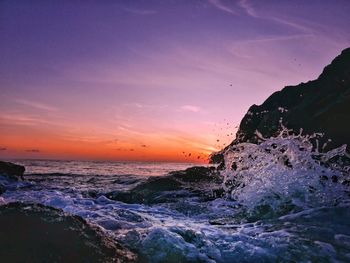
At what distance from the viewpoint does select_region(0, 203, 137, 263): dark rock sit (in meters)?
3.82

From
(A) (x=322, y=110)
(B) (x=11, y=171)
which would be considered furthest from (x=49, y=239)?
(A) (x=322, y=110)

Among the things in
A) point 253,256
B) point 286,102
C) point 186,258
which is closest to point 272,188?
point 253,256

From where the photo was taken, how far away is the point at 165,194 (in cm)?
1270

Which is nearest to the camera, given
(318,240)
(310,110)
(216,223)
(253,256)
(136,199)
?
(253,256)

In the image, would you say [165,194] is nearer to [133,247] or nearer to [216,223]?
[216,223]

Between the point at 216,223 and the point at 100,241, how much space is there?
368cm

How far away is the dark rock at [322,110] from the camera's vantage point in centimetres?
2488

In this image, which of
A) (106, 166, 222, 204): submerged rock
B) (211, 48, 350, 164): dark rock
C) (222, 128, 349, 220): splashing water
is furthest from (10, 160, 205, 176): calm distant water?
(222, 128, 349, 220): splashing water

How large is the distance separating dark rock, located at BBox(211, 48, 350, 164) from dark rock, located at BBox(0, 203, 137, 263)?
12.7 meters

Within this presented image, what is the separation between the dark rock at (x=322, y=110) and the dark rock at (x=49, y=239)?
502 inches

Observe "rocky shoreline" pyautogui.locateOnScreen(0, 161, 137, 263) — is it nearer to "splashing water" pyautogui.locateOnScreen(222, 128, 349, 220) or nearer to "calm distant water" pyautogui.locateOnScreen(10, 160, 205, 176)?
"splashing water" pyautogui.locateOnScreen(222, 128, 349, 220)

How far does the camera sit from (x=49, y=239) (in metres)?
4.14

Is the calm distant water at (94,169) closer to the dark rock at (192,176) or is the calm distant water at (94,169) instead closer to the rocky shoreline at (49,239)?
the dark rock at (192,176)

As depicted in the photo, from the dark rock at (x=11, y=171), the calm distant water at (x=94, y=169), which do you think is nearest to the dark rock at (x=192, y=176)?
the dark rock at (x=11, y=171)
